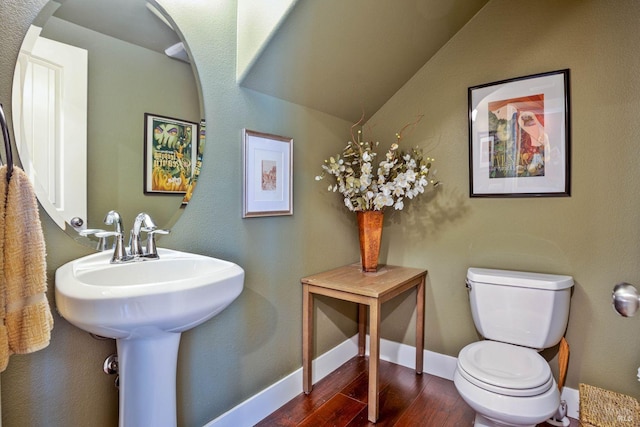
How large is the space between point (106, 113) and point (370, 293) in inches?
54.1

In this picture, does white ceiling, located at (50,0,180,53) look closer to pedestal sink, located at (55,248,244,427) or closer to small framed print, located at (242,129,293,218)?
small framed print, located at (242,129,293,218)

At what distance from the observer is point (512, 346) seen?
168 centimetres

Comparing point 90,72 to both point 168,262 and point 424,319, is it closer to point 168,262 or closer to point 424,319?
point 168,262

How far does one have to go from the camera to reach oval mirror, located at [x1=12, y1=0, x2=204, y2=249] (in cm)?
103

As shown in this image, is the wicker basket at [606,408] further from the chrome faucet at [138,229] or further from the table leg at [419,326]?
the chrome faucet at [138,229]

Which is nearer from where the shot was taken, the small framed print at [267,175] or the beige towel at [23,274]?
the beige towel at [23,274]

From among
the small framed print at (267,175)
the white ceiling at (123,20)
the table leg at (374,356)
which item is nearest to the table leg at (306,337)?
the table leg at (374,356)

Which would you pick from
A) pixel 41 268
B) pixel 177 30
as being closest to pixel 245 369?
pixel 41 268

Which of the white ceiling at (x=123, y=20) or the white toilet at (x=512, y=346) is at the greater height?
the white ceiling at (x=123, y=20)

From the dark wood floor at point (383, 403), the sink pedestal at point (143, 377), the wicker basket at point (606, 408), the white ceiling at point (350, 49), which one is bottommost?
the dark wood floor at point (383, 403)

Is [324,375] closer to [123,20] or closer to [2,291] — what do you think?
[2,291]

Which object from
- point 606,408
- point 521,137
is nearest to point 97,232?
point 521,137

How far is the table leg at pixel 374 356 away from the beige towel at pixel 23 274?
4.30ft

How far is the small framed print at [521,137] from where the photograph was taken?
5.92 feet
